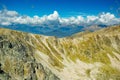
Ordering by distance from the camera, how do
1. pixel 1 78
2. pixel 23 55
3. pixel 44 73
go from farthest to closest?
1. pixel 44 73
2. pixel 23 55
3. pixel 1 78

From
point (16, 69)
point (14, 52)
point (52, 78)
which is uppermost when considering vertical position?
point (14, 52)

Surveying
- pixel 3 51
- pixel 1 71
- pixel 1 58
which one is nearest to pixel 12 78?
pixel 1 71

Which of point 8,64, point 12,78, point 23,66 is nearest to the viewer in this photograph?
point 12,78

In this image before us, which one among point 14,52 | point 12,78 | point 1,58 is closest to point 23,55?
point 14,52

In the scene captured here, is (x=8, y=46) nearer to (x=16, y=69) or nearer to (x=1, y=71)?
(x=16, y=69)

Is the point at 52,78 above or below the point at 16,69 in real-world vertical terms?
below

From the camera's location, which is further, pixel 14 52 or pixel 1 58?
pixel 14 52

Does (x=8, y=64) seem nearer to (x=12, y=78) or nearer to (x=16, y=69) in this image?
(x=16, y=69)
